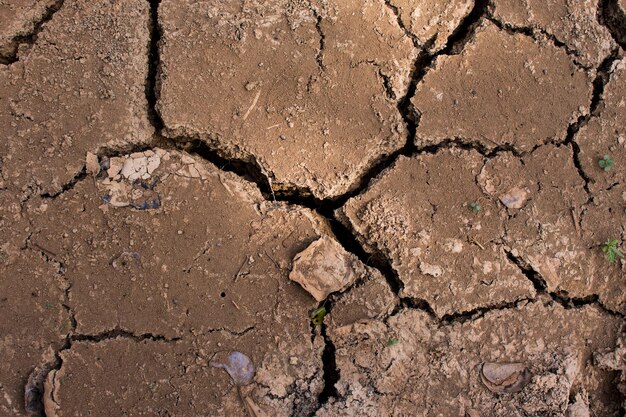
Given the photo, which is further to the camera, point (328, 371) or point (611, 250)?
point (611, 250)

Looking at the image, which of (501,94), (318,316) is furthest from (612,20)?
(318,316)

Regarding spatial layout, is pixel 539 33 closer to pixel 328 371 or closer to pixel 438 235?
pixel 438 235

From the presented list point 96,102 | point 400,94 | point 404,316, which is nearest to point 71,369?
point 96,102

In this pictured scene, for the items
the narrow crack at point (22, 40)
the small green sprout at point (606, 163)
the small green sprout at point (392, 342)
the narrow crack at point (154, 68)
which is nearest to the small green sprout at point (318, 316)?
the small green sprout at point (392, 342)

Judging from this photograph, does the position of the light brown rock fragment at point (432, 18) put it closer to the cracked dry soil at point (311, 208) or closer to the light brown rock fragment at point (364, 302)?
the cracked dry soil at point (311, 208)

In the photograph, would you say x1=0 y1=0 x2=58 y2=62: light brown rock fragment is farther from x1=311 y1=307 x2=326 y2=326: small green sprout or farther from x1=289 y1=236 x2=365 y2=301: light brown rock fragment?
x1=311 y1=307 x2=326 y2=326: small green sprout

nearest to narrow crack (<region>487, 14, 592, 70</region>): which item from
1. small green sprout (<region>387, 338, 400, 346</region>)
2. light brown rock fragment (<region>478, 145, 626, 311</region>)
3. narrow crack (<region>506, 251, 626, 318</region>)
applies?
light brown rock fragment (<region>478, 145, 626, 311</region>)
